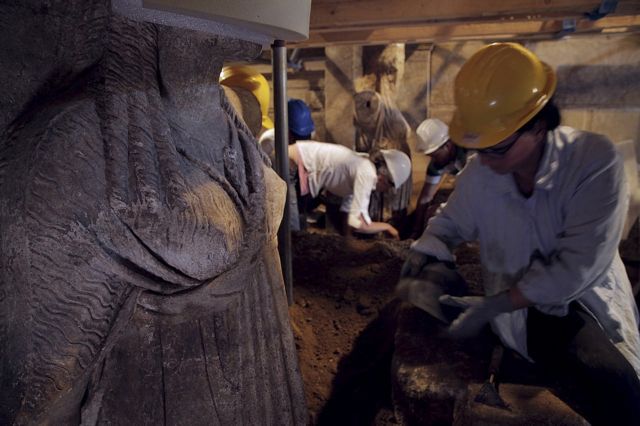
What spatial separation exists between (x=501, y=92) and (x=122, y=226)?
5.85 ft

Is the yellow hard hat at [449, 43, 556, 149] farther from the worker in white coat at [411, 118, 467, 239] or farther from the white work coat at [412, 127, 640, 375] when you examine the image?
the worker in white coat at [411, 118, 467, 239]

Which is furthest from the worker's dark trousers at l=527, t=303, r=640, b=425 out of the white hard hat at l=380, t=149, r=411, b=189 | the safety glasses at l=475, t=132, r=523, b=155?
the white hard hat at l=380, t=149, r=411, b=189

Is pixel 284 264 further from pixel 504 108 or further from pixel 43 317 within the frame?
pixel 43 317

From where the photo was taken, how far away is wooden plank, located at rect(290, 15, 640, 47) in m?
3.49

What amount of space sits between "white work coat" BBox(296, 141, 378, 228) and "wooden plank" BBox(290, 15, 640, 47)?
5.56ft

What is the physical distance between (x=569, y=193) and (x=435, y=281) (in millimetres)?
830

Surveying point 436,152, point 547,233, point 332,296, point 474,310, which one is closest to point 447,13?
point 547,233

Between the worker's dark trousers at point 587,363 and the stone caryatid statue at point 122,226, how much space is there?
1.60 meters

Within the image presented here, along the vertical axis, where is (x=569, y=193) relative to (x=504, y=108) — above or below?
below

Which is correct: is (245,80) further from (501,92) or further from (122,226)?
(122,226)

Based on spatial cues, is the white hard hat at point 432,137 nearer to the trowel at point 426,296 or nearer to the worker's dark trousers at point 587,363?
the trowel at point 426,296

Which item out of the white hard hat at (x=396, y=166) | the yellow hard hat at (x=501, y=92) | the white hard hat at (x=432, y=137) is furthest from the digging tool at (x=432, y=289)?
the white hard hat at (x=432, y=137)

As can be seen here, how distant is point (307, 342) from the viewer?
3.13m

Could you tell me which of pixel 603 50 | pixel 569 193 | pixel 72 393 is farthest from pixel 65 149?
pixel 603 50
